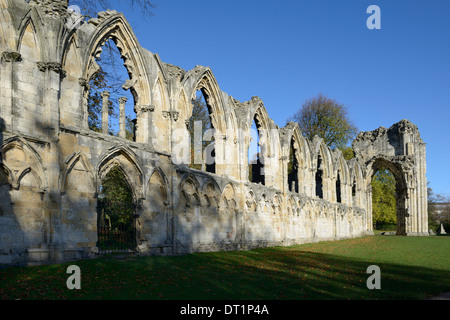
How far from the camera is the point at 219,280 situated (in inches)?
338

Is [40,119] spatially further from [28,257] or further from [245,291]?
[245,291]

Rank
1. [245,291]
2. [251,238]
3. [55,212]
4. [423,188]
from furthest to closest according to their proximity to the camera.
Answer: [423,188]
[251,238]
[55,212]
[245,291]

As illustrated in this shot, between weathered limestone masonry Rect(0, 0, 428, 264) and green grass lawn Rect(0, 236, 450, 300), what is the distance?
4.01 ft

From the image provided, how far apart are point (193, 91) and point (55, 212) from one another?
6884 mm

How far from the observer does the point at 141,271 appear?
9469mm

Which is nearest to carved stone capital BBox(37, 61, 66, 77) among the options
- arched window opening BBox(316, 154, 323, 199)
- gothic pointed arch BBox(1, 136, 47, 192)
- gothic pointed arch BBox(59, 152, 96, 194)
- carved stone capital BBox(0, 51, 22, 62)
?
carved stone capital BBox(0, 51, 22, 62)

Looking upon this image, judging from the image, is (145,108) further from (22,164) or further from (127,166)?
(22,164)

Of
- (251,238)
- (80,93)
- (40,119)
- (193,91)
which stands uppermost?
(193,91)

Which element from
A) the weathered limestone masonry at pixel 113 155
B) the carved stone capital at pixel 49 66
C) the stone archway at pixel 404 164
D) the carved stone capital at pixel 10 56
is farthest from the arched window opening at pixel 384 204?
the carved stone capital at pixel 10 56

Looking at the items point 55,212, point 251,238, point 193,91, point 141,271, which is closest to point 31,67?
point 55,212

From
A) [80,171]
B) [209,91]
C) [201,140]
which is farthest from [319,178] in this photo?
[80,171]

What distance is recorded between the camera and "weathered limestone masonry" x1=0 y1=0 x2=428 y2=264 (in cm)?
976

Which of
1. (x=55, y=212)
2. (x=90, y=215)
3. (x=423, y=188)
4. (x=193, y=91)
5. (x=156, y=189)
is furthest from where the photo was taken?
(x=423, y=188)

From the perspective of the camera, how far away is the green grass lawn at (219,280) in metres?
6.94
